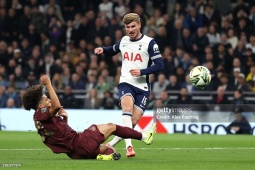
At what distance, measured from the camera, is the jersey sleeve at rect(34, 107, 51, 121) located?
514 inches

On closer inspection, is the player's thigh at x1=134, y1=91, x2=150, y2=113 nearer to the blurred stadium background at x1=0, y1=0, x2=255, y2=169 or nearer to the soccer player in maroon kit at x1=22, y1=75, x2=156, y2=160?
the soccer player in maroon kit at x1=22, y1=75, x2=156, y2=160

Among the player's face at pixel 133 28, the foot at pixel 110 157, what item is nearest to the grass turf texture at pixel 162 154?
the foot at pixel 110 157

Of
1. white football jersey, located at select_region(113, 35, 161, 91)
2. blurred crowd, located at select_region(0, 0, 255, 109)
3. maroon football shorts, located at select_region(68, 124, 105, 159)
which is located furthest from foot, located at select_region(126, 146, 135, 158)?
blurred crowd, located at select_region(0, 0, 255, 109)

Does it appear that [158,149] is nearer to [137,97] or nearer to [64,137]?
[137,97]

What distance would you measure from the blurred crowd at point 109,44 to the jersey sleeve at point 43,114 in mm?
11364

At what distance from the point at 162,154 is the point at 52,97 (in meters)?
3.23

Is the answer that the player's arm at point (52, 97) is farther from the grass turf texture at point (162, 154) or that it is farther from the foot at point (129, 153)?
the foot at point (129, 153)

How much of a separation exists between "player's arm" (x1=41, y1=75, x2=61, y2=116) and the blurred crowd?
11502mm

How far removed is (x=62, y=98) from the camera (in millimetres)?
26219

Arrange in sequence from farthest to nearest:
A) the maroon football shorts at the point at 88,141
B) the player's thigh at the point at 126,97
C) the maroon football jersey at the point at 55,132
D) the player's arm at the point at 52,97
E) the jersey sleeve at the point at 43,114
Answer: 1. the player's thigh at the point at 126,97
2. the maroon football shorts at the point at 88,141
3. the maroon football jersey at the point at 55,132
4. the jersey sleeve at the point at 43,114
5. the player's arm at the point at 52,97

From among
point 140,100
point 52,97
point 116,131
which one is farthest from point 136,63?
point 52,97

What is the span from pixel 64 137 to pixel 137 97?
217cm

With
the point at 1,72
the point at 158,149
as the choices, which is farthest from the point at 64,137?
the point at 1,72

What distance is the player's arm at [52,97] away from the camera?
501 inches
